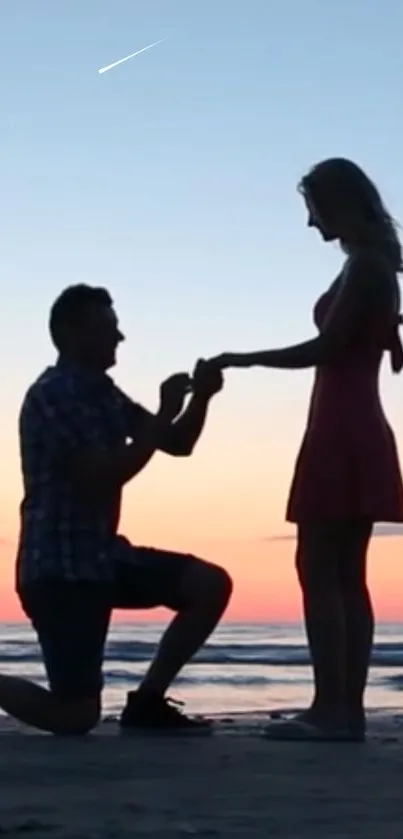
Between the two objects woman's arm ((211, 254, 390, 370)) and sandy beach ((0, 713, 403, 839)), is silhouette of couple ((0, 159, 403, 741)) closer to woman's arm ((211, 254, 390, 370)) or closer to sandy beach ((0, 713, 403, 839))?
woman's arm ((211, 254, 390, 370))

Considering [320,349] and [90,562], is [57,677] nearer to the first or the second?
[90,562]

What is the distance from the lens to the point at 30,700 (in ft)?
16.5

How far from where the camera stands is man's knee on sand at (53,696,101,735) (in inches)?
199

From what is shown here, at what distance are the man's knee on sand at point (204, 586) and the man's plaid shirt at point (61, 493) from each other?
263 mm

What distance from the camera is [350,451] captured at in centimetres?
515

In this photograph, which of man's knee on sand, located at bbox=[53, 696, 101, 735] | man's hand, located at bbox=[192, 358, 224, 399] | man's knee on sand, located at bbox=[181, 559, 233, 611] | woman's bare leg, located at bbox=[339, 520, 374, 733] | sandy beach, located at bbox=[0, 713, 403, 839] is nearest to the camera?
sandy beach, located at bbox=[0, 713, 403, 839]

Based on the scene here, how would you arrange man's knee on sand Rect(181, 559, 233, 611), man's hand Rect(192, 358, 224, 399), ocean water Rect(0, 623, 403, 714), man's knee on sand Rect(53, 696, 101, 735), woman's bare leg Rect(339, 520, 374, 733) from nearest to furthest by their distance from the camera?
man's knee on sand Rect(53, 696, 101, 735) → woman's bare leg Rect(339, 520, 374, 733) → man's knee on sand Rect(181, 559, 233, 611) → man's hand Rect(192, 358, 224, 399) → ocean water Rect(0, 623, 403, 714)

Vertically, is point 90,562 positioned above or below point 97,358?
below

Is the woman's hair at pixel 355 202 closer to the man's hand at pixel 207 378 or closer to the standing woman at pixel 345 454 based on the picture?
the standing woman at pixel 345 454

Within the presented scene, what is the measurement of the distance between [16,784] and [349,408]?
1980mm

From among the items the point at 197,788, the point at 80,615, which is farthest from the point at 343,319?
the point at 197,788

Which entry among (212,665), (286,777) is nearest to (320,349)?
(286,777)

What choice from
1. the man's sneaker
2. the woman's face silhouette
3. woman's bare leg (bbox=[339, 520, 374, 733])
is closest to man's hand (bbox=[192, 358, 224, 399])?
the woman's face silhouette

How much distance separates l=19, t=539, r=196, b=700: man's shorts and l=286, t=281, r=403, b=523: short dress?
52cm
